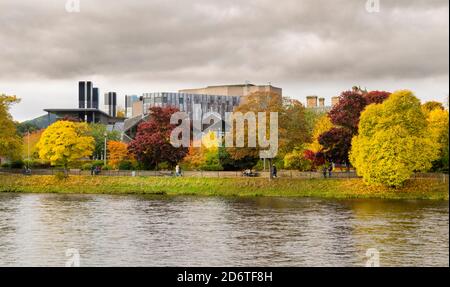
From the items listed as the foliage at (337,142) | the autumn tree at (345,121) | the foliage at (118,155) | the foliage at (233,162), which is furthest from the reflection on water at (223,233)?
the foliage at (118,155)

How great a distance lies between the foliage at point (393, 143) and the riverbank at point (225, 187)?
190 centimetres

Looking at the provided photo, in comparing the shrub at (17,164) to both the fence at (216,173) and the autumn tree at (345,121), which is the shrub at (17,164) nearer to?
the fence at (216,173)

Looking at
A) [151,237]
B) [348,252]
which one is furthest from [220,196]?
[348,252]

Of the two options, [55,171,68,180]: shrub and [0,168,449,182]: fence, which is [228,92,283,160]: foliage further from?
[55,171,68,180]: shrub

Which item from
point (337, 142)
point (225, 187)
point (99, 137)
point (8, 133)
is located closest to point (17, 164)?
point (8, 133)

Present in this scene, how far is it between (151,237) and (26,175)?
177 ft

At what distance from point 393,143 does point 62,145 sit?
46052mm

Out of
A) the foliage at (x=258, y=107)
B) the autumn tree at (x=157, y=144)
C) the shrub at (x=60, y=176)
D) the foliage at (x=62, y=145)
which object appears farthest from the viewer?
the foliage at (x=62, y=145)

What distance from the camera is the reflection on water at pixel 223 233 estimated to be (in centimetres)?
3572

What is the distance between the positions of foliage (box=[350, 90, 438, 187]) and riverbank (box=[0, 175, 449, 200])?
190 centimetres

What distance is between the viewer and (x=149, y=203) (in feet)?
220
